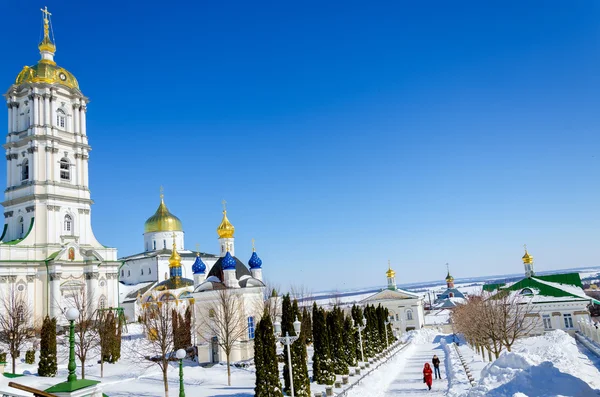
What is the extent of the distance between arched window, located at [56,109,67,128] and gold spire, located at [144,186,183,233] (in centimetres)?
1904

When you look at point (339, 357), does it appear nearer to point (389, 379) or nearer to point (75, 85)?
point (389, 379)

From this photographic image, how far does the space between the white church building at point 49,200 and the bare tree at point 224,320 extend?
1835 cm

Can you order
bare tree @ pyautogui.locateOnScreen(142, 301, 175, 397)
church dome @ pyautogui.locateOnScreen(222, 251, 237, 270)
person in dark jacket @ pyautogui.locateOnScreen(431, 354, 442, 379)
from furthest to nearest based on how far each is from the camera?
church dome @ pyautogui.locateOnScreen(222, 251, 237, 270) → person in dark jacket @ pyautogui.locateOnScreen(431, 354, 442, 379) → bare tree @ pyautogui.locateOnScreen(142, 301, 175, 397)

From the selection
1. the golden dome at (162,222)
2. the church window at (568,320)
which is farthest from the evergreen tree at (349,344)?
the golden dome at (162,222)

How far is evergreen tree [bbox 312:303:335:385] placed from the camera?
21938mm

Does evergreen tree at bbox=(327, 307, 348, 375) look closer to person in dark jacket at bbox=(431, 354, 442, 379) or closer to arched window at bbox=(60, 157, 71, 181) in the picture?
person in dark jacket at bbox=(431, 354, 442, 379)

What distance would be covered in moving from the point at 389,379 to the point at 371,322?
379 inches

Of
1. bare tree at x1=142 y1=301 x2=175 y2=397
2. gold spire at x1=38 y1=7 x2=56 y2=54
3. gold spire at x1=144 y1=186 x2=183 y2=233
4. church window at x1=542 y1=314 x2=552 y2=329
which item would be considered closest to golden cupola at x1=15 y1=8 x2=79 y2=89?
gold spire at x1=38 y1=7 x2=56 y2=54

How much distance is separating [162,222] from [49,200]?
2138 cm

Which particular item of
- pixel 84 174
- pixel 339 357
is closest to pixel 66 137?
pixel 84 174

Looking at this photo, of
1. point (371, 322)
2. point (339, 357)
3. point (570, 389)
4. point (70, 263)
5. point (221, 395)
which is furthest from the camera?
point (70, 263)

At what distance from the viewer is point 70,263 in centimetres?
4453

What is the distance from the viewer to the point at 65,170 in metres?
47.8

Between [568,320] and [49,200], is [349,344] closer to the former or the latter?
[568,320]
